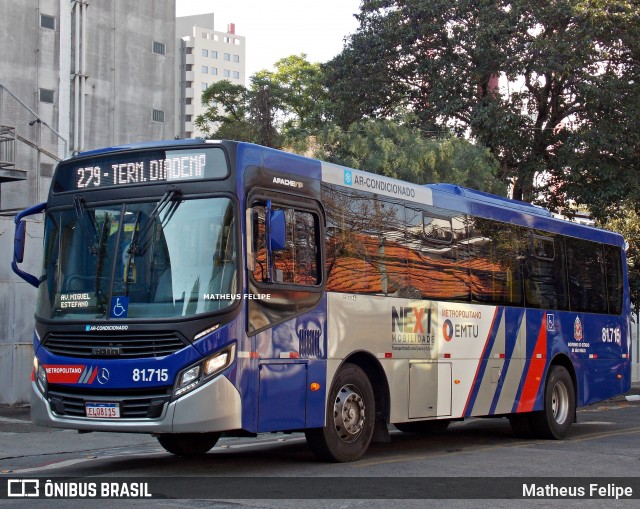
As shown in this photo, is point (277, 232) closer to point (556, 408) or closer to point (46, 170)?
point (556, 408)

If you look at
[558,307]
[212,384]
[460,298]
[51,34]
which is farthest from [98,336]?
[51,34]

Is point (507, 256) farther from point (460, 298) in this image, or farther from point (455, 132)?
point (455, 132)

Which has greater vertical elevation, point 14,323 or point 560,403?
point 14,323

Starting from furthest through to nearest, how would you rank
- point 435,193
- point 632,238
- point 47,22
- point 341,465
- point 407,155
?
1. point 47,22
2. point 632,238
3. point 407,155
4. point 435,193
5. point 341,465

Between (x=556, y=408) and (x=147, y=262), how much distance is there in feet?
26.5

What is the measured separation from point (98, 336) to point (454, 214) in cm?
559

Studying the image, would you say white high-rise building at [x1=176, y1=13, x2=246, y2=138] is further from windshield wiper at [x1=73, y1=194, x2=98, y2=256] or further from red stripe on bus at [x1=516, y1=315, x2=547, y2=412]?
windshield wiper at [x1=73, y1=194, x2=98, y2=256]

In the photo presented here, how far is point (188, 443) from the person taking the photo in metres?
11.6

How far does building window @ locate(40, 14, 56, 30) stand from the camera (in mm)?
36156

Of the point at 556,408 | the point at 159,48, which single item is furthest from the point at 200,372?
the point at 159,48

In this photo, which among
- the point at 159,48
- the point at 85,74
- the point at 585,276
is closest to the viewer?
the point at 585,276

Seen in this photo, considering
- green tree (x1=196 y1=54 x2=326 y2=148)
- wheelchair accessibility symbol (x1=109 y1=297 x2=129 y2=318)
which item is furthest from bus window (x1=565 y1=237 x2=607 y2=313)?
green tree (x1=196 y1=54 x2=326 y2=148)

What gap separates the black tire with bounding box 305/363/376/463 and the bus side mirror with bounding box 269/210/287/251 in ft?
6.11

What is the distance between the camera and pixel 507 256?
14.3 metres
